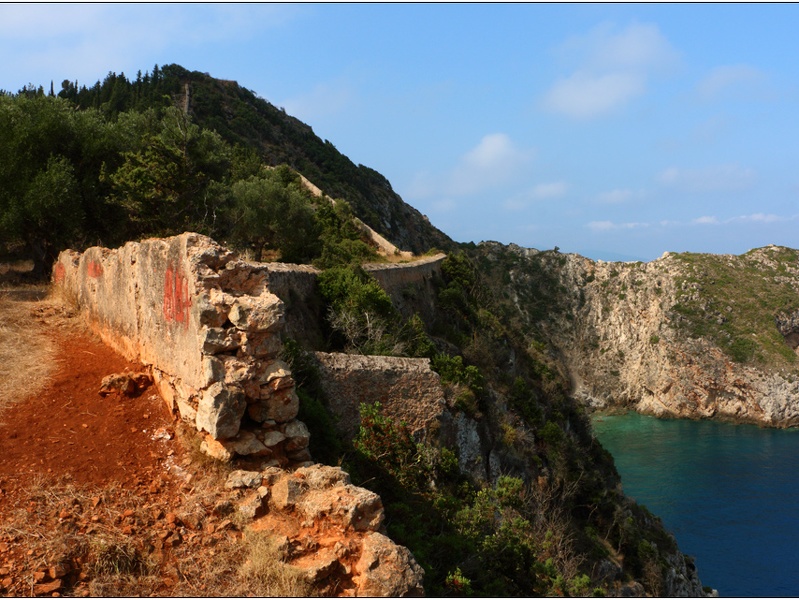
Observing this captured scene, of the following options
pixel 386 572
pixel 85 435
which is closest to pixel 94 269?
pixel 85 435

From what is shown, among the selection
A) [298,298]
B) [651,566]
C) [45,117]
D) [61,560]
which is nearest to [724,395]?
[651,566]

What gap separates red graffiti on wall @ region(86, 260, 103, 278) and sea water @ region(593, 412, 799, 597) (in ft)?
97.6

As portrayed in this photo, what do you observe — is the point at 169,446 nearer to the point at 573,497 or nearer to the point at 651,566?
the point at 573,497

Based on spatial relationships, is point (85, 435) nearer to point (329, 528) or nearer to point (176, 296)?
point (176, 296)

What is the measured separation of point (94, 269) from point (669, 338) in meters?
63.9

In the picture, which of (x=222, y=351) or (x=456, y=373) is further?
(x=456, y=373)

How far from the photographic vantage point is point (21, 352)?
895 centimetres

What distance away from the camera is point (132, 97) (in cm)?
4772

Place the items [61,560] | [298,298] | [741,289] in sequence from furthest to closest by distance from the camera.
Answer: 1. [741,289]
2. [298,298]
3. [61,560]

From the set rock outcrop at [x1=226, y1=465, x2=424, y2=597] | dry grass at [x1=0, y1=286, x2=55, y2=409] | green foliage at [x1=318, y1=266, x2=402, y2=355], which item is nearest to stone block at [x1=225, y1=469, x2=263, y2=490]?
rock outcrop at [x1=226, y1=465, x2=424, y2=597]

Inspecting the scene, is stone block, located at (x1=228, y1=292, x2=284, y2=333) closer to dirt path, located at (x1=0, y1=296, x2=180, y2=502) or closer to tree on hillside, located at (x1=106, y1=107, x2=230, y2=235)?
dirt path, located at (x1=0, y1=296, x2=180, y2=502)

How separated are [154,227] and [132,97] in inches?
1281

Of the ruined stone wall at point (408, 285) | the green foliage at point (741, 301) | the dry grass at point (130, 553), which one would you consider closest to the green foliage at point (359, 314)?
the ruined stone wall at point (408, 285)

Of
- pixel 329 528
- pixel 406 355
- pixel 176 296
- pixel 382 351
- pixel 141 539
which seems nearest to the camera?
pixel 141 539
